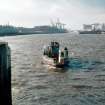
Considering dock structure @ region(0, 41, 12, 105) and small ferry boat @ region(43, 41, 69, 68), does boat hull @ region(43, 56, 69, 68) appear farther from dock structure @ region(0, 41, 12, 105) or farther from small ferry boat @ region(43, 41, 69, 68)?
dock structure @ region(0, 41, 12, 105)

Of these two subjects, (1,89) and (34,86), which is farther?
(34,86)

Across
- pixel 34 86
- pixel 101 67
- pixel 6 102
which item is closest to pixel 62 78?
pixel 34 86

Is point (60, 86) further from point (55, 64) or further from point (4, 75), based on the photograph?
point (4, 75)

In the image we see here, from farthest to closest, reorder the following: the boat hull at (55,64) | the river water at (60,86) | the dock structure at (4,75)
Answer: the boat hull at (55,64) → the river water at (60,86) → the dock structure at (4,75)

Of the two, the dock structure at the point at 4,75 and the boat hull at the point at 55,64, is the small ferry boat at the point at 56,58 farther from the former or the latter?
the dock structure at the point at 4,75

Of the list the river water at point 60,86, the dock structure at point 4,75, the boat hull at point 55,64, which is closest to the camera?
the dock structure at point 4,75

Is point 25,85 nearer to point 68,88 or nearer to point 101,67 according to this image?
point 68,88

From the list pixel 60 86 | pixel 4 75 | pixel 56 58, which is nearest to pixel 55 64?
pixel 56 58

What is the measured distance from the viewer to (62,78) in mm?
34375

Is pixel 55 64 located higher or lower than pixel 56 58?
lower

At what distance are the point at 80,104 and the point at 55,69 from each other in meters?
18.0

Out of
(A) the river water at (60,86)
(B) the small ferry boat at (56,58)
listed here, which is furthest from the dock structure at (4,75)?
(B) the small ferry boat at (56,58)

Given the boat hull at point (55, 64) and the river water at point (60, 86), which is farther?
the boat hull at point (55, 64)

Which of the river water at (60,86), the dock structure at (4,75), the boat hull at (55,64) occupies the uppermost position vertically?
the dock structure at (4,75)
